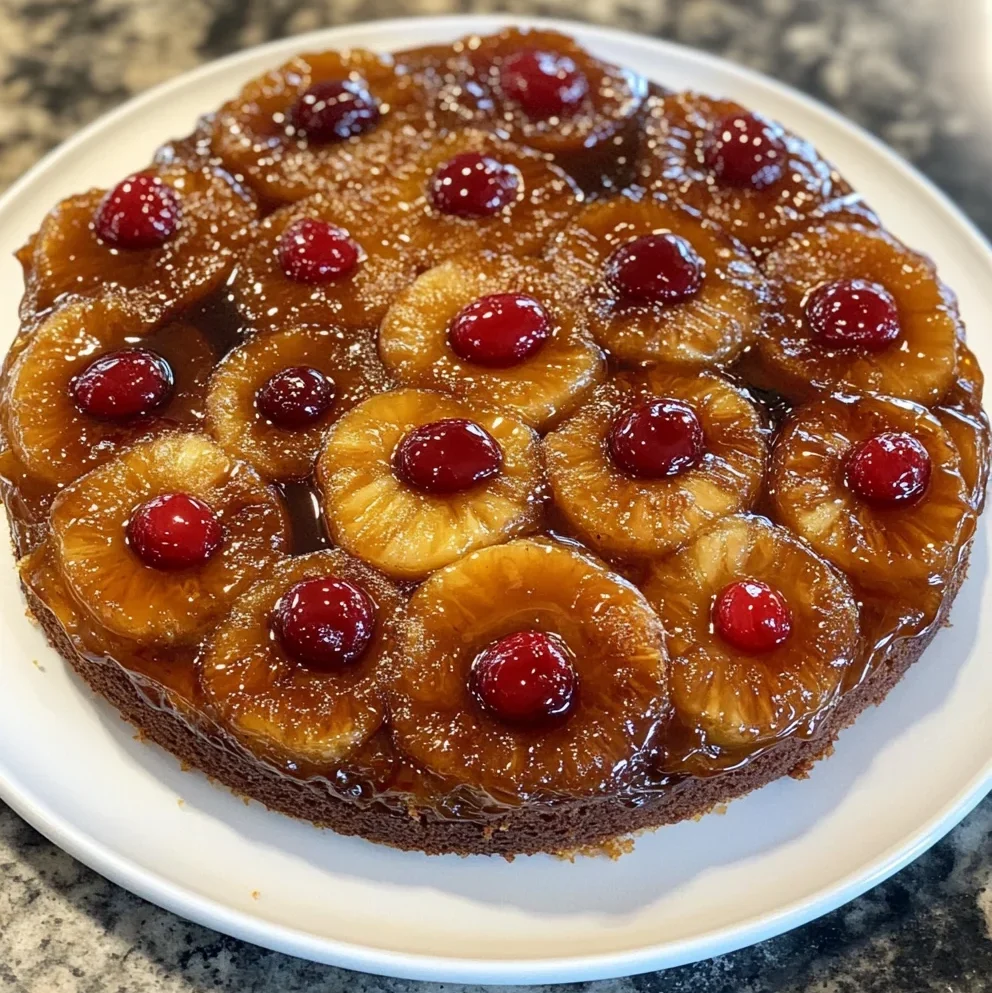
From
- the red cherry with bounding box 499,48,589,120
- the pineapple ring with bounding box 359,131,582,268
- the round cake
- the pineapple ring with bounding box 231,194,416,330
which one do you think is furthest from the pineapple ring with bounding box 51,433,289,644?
the red cherry with bounding box 499,48,589,120

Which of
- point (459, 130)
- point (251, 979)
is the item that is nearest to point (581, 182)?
point (459, 130)

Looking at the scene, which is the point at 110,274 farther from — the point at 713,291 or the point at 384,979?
the point at 384,979

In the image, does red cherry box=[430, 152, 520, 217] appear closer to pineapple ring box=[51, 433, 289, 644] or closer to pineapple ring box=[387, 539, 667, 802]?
pineapple ring box=[51, 433, 289, 644]

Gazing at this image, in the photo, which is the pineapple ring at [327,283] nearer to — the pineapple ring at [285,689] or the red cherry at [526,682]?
the pineapple ring at [285,689]

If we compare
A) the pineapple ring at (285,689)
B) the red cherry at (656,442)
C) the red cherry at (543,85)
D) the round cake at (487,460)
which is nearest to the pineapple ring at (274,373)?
the round cake at (487,460)

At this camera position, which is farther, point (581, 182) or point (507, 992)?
point (581, 182)

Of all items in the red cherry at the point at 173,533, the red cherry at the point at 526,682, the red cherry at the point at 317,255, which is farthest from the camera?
the red cherry at the point at 317,255
